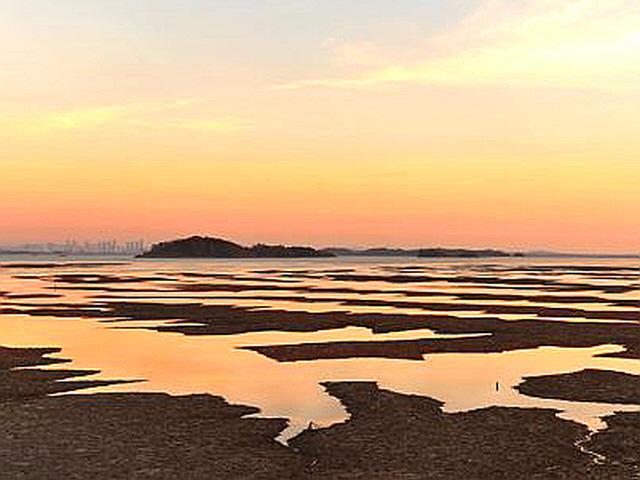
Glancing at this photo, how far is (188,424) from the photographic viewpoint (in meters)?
21.5

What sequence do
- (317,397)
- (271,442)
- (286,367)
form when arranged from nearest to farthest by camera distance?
1. (271,442)
2. (317,397)
3. (286,367)

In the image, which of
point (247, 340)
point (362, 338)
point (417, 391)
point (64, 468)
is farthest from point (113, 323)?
point (64, 468)

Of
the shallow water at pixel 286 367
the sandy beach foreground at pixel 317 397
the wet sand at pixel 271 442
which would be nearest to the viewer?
the wet sand at pixel 271 442

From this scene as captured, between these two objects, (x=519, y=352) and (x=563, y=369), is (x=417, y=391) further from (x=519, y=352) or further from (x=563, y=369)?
(x=519, y=352)

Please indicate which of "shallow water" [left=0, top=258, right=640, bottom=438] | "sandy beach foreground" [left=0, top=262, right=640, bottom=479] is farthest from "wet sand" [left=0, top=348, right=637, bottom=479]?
"shallow water" [left=0, top=258, right=640, bottom=438]

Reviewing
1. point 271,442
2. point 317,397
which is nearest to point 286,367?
point 317,397

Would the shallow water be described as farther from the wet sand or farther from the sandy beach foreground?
the wet sand

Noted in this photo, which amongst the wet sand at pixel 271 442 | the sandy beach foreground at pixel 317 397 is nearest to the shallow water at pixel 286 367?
the sandy beach foreground at pixel 317 397

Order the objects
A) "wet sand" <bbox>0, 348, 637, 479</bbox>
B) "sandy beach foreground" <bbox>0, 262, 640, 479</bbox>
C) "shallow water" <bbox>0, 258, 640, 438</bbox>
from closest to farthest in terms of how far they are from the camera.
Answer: "wet sand" <bbox>0, 348, 637, 479</bbox>
"sandy beach foreground" <bbox>0, 262, 640, 479</bbox>
"shallow water" <bbox>0, 258, 640, 438</bbox>

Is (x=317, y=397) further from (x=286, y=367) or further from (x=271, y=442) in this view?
(x=286, y=367)

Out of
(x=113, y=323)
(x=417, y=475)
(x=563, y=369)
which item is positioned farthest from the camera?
(x=113, y=323)

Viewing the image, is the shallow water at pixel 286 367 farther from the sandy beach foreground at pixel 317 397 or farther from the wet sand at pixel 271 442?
the wet sand at pixel 271 442

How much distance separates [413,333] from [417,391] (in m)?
18.2

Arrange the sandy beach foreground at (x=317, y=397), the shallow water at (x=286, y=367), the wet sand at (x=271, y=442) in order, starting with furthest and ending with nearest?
the shallow water at (x=286, y=367) < the sandy beach foreground at (x=317, y=397) < the wet sand at (x=271, y=442)
